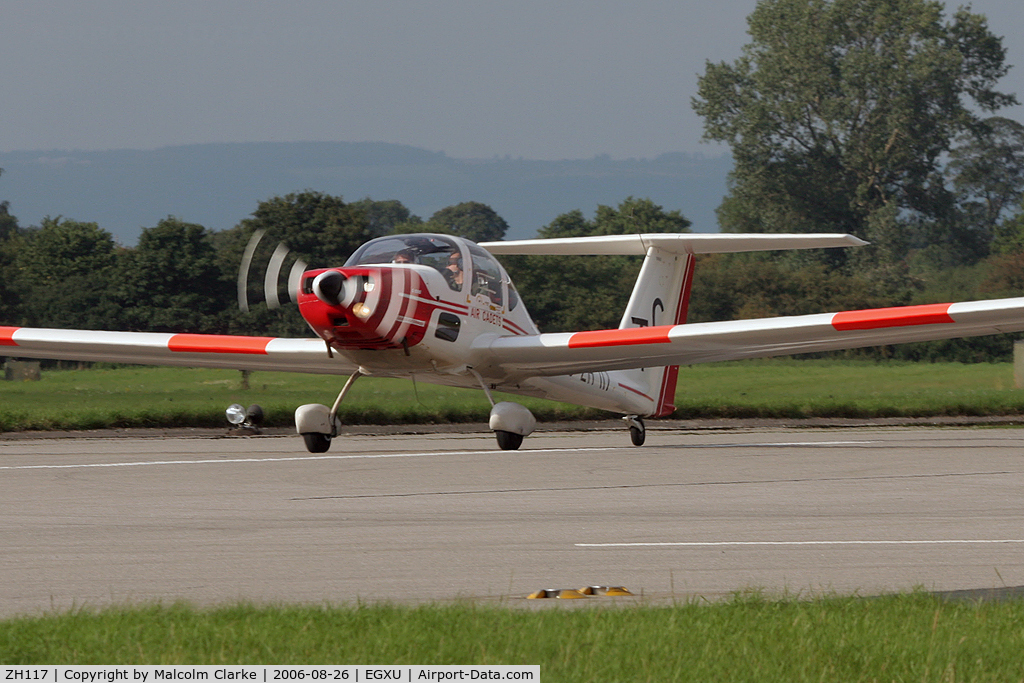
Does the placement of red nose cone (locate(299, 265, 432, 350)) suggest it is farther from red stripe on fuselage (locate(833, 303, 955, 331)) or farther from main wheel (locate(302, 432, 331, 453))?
red stripe on fuselage (locate(833, 303, 955, 331))

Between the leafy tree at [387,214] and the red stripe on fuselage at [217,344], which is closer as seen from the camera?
the red stripe on fuselage at [217,344]

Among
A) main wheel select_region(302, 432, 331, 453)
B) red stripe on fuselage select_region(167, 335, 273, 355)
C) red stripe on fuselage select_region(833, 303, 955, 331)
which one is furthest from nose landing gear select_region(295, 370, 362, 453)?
red stripe on fuselage select_region(833, 303, 955, 331)

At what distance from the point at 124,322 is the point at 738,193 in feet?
147

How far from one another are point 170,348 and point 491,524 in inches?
418

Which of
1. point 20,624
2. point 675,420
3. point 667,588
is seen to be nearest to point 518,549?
point 667,588

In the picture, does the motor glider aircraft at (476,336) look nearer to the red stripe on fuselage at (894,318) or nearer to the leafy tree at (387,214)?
the red stripe on fuselage at (894,318)

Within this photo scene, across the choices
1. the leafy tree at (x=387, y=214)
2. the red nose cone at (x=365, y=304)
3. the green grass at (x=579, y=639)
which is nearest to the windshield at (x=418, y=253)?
the red nose cone at (x=365, y=304)

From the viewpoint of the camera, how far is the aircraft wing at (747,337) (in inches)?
613

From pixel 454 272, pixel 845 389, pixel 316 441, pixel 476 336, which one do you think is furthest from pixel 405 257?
pixel 845 389

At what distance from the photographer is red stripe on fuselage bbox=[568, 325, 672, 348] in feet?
54.7

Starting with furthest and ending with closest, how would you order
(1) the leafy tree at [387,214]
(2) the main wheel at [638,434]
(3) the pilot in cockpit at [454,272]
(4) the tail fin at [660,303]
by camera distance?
(1) the leafy tree at [387,214], (4) the tail fin at [660,303], (2) the main wheel at [638,434], (3) the pilot in cockpit at [454,272]

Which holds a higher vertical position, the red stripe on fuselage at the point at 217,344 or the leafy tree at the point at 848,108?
the leafy tree at the point at 848,108

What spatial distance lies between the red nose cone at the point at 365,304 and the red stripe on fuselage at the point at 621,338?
93.9 inches

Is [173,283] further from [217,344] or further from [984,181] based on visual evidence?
[984,181]
